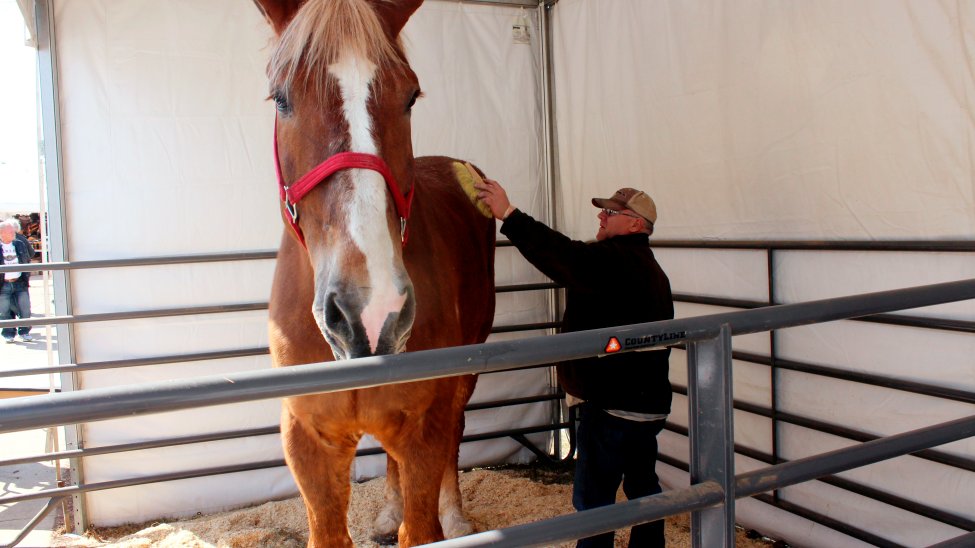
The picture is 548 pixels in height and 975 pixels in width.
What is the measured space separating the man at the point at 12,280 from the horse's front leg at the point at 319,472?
6.95 meters

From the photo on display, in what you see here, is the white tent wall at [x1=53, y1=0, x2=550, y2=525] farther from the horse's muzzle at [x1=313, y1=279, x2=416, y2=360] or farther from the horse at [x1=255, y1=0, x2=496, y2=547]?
the horse's muzzle at [x1=313, y1=279, x2=416, y2=360]

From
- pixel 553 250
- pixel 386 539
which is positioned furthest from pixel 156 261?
pixel 553 250

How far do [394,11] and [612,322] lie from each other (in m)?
1.20

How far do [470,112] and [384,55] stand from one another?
237cm

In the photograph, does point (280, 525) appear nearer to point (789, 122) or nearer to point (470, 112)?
point (470, 112)

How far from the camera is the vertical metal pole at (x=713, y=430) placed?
3.75 feet

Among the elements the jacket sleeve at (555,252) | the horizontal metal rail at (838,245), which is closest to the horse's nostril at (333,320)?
the jacket sleeve at (555,252)

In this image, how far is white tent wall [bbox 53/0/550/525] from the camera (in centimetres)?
326

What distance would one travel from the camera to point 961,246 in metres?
1.99

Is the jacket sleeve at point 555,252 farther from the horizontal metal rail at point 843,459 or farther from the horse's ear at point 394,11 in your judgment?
the horizontal metal rail at point 843,459

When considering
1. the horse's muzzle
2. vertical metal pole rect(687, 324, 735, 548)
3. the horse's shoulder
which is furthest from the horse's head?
the horse's shoulder

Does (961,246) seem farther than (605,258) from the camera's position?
No

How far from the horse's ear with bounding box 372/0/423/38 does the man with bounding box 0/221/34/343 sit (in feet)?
24.0

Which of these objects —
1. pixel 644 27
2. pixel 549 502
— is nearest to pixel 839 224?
pixel 644 27
